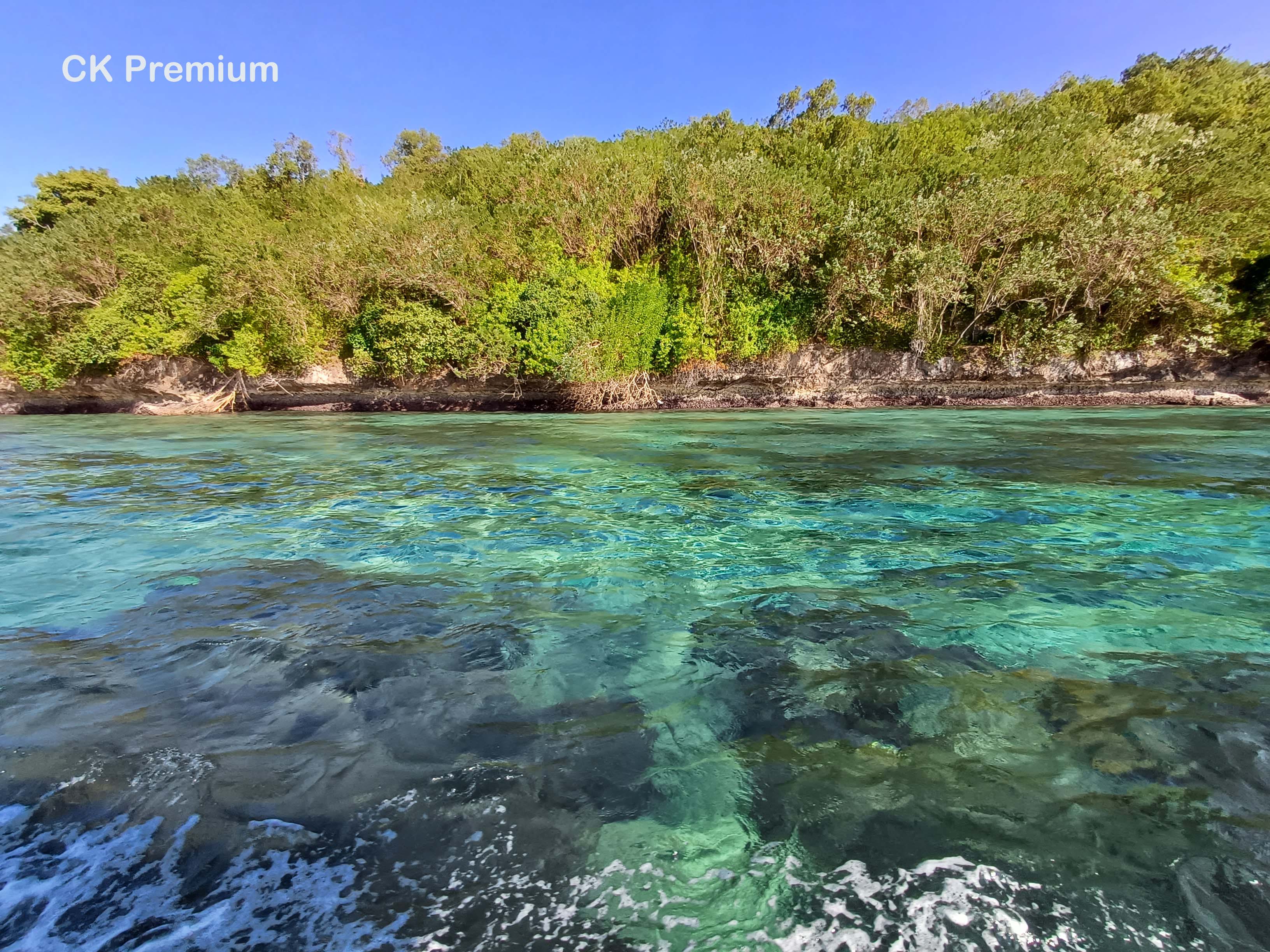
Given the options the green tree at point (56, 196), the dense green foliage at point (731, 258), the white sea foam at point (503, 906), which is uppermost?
the green tree at point (56, 196)

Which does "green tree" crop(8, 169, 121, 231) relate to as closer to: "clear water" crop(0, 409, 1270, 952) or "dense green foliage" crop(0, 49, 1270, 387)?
"dense green foliage" crop(0, 49, 1270, 387)

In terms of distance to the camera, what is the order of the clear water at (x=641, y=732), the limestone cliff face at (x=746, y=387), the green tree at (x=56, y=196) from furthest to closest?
the green tree at (x=56, y=196) < the limestone cliff face at (x=746, y=387) < the clear water at (x=641, y=732)

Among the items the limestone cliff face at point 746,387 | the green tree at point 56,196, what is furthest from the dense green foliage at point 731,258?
the green tree at point 56,196

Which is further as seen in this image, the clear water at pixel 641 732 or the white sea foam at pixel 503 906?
the clear water at pixel 641 732

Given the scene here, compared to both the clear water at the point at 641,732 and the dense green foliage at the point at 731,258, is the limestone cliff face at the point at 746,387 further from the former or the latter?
the clear water at the point at 641,732

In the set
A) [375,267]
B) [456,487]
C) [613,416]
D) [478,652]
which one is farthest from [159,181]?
[478,652]

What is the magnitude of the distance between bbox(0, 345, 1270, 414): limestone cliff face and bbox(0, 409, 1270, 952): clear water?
53.7ft

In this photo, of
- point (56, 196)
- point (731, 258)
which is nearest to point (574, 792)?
point (731, 258)

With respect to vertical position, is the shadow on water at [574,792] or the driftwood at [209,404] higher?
the driftwood at [209,404]

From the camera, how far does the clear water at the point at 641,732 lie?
1.72 metres

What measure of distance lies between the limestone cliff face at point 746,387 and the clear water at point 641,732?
53.7 ft

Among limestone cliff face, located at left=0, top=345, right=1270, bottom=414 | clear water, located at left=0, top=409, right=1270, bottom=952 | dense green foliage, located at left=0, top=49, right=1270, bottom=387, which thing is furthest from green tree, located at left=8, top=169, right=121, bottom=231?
clear water, located at left=0, top=409, right=1270, bottom=952

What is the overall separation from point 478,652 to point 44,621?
10.1 ft

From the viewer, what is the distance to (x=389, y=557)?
4953 millimetres
